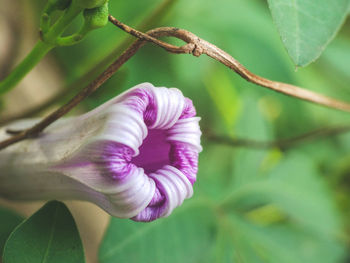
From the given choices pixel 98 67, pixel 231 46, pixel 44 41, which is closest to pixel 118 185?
pixel 44 41

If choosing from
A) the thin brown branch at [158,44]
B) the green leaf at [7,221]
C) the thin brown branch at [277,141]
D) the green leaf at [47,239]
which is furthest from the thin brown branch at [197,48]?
the thin brown branch at [277,141]

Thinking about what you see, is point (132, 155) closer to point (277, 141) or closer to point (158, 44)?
point (158, 44)

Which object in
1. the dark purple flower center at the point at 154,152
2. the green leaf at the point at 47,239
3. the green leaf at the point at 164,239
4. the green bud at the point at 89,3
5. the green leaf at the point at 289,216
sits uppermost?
the green bud at the point at 89,3

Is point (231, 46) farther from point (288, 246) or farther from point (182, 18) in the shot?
point (288, 246)

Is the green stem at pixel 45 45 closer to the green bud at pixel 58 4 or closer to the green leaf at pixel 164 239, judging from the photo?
the green bud at pixel 58 4

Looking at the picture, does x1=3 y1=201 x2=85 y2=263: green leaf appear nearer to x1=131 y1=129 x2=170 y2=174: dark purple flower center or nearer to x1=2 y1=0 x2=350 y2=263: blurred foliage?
x1=131 y1=129 x2=170 y2=174: dark purple flower center

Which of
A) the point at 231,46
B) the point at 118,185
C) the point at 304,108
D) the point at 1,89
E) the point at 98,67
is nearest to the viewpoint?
the point at 118,185

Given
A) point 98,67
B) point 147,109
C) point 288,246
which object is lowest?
point 288,246
